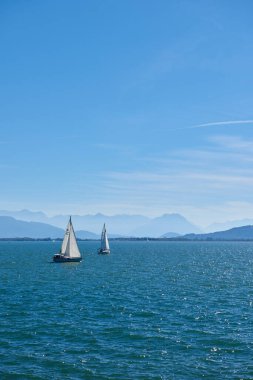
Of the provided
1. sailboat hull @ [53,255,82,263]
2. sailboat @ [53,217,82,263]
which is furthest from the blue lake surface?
sailboat hull @ [53,255,82,263]

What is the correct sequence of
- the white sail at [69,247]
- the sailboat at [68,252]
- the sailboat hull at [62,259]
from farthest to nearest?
the sailboat hull at [62,259] < the sailboat at [68,252] < the white sail at [69,247]

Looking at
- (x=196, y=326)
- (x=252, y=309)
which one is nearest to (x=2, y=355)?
(x=196, y=326)

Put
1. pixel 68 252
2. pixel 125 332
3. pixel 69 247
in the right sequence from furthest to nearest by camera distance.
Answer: pixel 68 252 < pixel 69 247 < pixel 125 332

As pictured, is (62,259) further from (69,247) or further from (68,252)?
(69,247)

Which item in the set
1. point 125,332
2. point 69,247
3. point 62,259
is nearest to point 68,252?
point 69,247

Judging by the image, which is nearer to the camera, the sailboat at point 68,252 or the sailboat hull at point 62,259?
the sailboat at point 68,252

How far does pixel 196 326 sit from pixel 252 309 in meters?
13.2

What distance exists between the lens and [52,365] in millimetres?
34188

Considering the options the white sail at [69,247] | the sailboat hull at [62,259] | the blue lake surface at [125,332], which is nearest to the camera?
the blue lake surface at [125,332]

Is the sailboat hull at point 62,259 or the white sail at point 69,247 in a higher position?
the white sail at point 69,247

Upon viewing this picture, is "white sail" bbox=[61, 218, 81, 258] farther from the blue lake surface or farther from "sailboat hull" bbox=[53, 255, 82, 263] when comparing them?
the blue lake surface

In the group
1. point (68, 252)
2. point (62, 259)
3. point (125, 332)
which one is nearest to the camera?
point (125, 332)

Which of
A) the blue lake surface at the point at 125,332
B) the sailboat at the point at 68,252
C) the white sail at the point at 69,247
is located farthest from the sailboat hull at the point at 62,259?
the blue lake surface at the point at 125,332

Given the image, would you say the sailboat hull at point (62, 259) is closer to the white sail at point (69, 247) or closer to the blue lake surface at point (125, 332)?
the white sail at point (69, 247)
